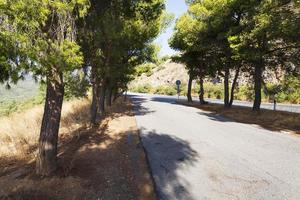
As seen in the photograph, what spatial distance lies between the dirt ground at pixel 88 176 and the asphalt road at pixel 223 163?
40 centimetres

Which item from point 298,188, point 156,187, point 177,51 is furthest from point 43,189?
point 177,51

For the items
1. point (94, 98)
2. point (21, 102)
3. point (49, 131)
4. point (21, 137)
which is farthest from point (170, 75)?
point (49, 131)

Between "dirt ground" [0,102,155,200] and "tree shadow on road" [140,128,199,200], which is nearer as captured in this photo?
"dirt ground" [0,102,155,200]

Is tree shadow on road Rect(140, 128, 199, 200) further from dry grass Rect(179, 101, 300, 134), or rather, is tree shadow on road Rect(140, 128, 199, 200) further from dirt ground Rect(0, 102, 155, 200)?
dry grass Rect(179, 101, 300, 134)

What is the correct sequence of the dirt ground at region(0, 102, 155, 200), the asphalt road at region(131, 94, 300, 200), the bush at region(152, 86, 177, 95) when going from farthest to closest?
the bush at region(152, 86, 177, 95) < the asphalt road at region(131, 94, 300, 200) < the dirt ground at region(0, 102, 155, 200)

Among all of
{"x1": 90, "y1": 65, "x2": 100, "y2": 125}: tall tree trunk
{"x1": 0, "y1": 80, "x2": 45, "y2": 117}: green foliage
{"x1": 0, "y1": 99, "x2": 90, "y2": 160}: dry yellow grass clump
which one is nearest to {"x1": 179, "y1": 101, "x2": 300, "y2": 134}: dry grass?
{"x1": 90, "y1": 65, "x2": 100, "y2": 125}: tall tree trunk

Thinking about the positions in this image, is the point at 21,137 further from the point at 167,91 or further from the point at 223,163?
the point at 167,91

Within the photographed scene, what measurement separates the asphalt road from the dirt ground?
0.40 metres

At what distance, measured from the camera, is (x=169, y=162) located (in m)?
7.07

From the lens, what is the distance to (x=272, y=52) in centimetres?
1672

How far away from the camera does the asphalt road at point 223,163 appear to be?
17.1 ft

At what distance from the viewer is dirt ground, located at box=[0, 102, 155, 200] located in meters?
4.97

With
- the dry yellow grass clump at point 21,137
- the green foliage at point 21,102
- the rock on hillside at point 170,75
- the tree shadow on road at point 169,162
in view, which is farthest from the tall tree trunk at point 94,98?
the rock on hillside at point 170,75

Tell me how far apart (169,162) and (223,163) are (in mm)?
1396
